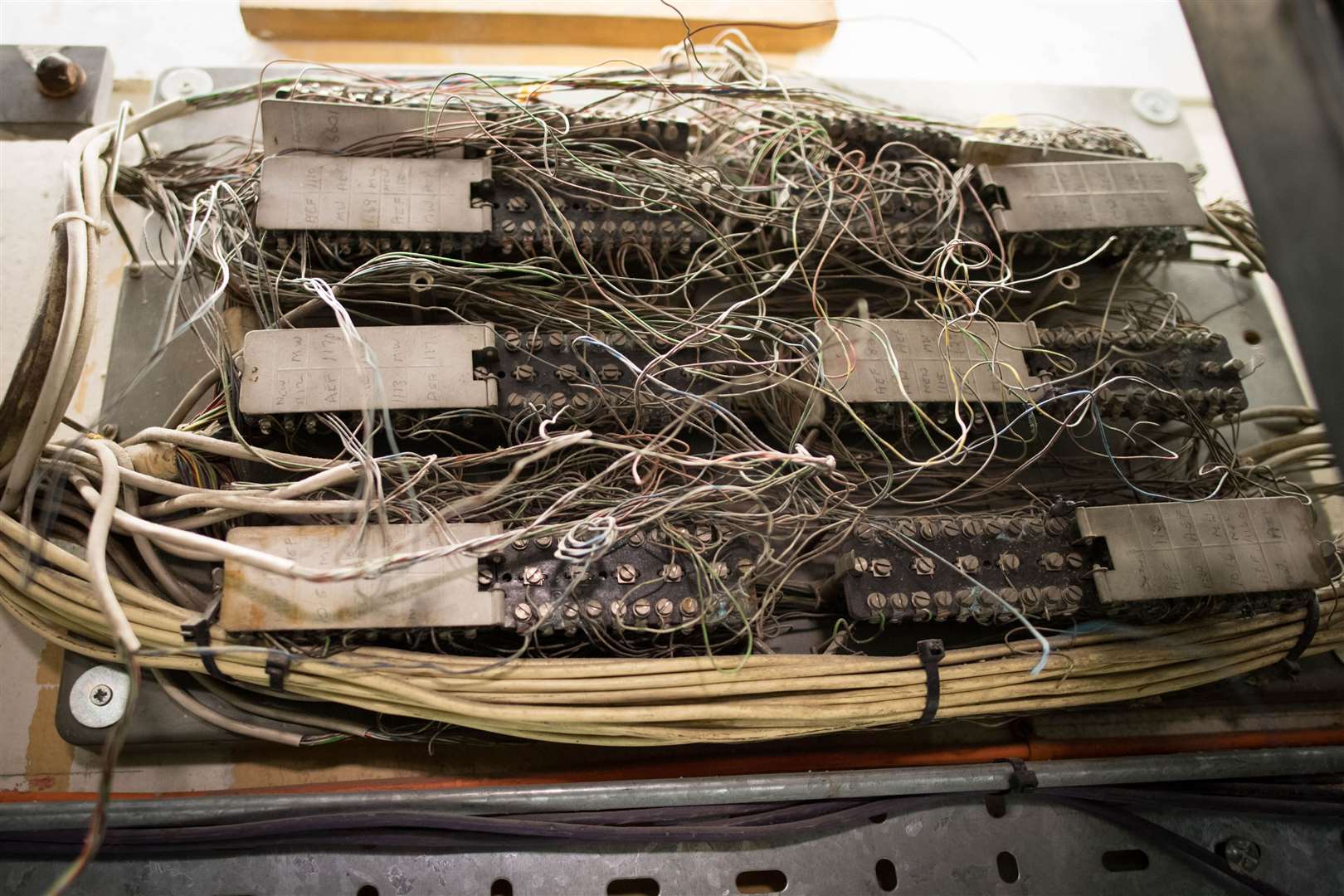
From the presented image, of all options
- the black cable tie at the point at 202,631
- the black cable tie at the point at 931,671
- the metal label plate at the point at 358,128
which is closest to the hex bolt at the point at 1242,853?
the black cable tie at the point at 931,671

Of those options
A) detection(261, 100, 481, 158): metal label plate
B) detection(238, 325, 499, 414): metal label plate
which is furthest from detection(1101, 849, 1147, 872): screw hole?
detection(261, 100, 481, 158): metal label plate

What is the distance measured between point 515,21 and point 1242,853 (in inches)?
67.3

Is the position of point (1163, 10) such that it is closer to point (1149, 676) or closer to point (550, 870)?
point (1149, 676)

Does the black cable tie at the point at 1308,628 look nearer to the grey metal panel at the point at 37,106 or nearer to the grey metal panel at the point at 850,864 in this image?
the grey metal panel at the point at 850,864

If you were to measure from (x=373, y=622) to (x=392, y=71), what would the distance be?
106 centimetres

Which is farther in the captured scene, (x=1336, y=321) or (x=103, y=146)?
(x=103, y=146)

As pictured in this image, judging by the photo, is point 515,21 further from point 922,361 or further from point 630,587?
point 630,587

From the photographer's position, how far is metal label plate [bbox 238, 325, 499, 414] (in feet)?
3.60

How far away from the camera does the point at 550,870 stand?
1025mm

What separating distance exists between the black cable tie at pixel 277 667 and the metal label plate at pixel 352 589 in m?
0.03

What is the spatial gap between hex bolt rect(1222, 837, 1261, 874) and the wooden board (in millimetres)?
1481

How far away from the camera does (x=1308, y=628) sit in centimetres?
118

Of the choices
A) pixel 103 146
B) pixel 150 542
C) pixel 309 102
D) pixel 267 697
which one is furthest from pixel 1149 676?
pixel 103 146

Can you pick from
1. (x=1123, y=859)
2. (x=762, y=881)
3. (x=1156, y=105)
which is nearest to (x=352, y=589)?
(x=762, y=881)
